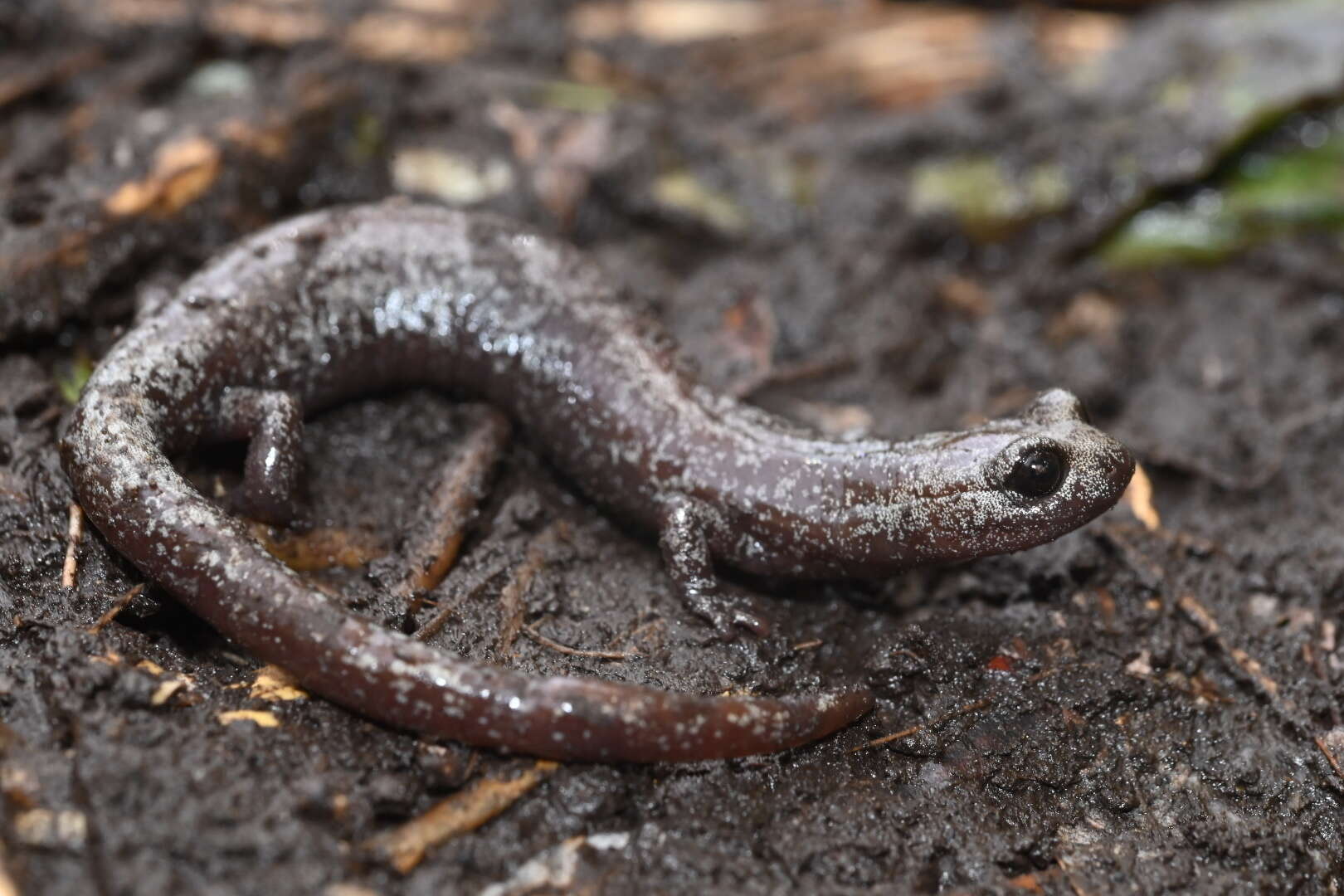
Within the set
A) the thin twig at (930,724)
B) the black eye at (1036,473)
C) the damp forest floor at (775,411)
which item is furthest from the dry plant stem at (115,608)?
the black eye at (1036,473)

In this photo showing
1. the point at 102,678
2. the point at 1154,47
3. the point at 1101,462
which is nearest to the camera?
the point at 102,678

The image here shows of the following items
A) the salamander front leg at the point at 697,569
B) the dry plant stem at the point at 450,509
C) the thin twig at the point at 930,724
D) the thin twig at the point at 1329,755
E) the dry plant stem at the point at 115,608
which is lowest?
the thin twig at the point at 1329,755

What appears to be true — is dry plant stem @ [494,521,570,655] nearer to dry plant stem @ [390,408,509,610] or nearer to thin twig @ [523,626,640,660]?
thin twig @ [523,626,640,660]

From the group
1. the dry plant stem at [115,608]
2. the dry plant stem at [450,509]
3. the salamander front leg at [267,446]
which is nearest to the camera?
the dry plant stem at [115,608]

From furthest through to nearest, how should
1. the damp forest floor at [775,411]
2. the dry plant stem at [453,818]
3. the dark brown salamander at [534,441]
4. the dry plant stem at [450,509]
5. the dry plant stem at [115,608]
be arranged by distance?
the dry plant stem at [450,509]
the dry plant stem at [115,608]
the dark brown salamander at [534,441]
the damp forest floor at [775,411]
the dry plant stem at [453,818]

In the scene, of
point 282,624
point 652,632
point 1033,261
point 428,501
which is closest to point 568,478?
point 428,501

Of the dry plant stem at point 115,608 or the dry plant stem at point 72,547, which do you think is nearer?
the dry plant stem at point 115,608


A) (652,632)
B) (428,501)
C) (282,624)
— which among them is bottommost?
(652,632)

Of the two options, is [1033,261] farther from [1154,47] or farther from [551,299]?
[551,299]

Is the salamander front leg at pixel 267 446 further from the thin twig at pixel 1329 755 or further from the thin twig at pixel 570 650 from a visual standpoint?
the thin twig at pixel 1329 755
